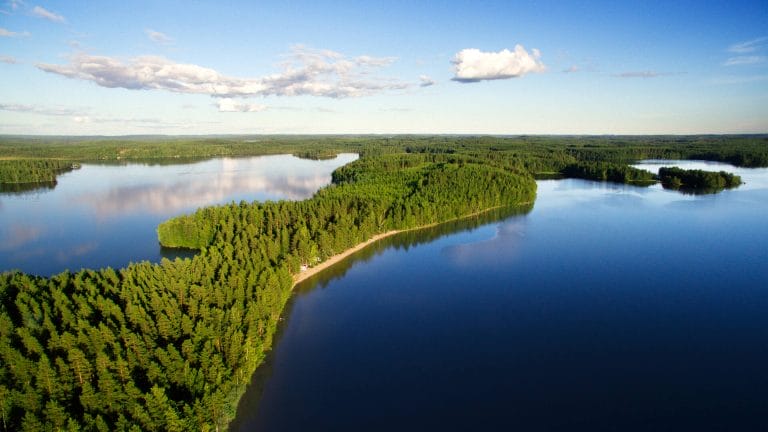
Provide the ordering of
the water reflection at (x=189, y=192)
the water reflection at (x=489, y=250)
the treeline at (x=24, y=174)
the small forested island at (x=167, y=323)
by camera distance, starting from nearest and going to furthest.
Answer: the small forested island at (x=167, y=323) → the water reflection at (x=489, y=250) → the water reflection at (x=189, y=192) → the treeline at (x=24, y=174)

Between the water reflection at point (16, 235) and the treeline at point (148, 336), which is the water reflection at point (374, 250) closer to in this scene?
the treeline at point (148, 336)

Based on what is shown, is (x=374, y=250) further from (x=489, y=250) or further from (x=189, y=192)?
(x=189, y=192)

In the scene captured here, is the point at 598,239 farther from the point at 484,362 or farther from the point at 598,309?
the point at 484,362

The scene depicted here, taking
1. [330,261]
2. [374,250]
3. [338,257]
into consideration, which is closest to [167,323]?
[330,261]

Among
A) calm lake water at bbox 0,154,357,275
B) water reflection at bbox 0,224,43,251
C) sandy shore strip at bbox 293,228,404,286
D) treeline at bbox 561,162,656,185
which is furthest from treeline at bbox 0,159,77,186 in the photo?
treeline at bbox 561,162,656,185

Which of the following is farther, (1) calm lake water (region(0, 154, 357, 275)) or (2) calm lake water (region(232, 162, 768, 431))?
(1) calm lake water (region(0, 154, 357, 275))

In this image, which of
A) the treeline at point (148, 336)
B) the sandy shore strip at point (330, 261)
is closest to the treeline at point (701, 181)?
the sandy shore strip at point (330, 261)

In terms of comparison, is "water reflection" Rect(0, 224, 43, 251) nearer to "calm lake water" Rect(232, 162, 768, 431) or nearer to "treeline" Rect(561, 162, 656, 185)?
"calm lake water" Rect(232, 162, 768, 431)
